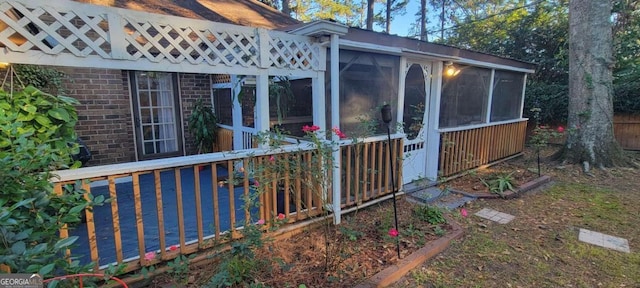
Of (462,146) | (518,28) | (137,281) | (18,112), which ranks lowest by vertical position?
(137,281)

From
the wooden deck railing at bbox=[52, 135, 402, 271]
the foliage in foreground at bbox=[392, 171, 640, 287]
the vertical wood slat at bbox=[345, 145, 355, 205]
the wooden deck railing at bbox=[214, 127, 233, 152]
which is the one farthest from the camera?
the wooden deck railing at bbox=[214, 127, 233, 152]

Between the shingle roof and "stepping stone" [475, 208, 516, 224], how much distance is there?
3.81 metres

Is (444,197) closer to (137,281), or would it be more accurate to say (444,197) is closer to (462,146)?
(462,146)

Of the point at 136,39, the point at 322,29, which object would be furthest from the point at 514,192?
the point at 136,39

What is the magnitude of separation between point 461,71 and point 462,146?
130cm

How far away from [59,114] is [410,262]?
111 inches

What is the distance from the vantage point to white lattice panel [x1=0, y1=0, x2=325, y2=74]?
189 cm

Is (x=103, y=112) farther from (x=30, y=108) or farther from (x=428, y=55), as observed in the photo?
(x=428, y=55)

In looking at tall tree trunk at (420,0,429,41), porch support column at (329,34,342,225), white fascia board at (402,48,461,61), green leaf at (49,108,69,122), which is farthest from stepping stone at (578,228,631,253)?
tall tree trunk at (420,0,429,41)

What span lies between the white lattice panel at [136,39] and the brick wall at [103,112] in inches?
90.9

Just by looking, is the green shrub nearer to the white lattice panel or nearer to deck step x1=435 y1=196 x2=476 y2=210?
deck step x1=435 y1=196 x2=476 y2=210

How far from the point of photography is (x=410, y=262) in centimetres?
257

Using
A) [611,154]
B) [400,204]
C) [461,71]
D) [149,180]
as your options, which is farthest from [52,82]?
[611,154]

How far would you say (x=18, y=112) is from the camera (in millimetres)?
1871
